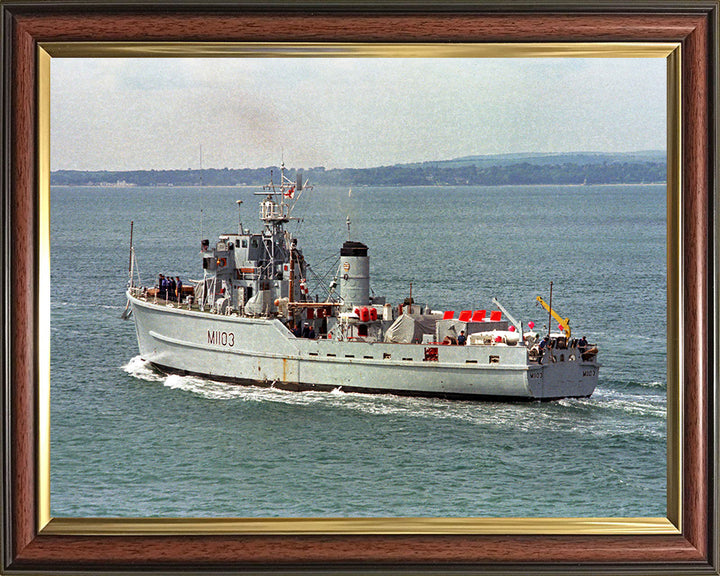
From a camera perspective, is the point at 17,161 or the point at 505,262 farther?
the point at 505,262

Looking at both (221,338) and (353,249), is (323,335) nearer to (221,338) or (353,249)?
(221,338)

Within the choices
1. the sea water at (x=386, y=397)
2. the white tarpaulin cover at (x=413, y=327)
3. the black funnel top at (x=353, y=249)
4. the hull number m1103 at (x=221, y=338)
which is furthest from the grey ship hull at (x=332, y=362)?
the black funnel top at (x=353, y=249)

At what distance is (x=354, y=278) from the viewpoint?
26.4 meters

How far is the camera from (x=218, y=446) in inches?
578

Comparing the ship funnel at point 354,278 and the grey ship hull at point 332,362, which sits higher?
the ship funnel at point 354,278

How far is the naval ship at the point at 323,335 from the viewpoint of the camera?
80.2 ft

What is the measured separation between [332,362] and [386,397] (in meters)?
1.81

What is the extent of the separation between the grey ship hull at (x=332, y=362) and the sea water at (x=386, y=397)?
1.93ft

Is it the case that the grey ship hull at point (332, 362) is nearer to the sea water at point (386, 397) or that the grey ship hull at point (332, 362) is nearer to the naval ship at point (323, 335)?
the naval ship at point (323, 335)

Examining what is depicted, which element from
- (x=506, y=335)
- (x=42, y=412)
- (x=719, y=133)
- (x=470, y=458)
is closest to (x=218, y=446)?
(x=470, y=458)

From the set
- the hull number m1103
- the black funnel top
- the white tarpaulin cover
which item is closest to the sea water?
the black funnel top

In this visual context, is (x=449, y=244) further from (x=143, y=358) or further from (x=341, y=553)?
(x=341, y=553)

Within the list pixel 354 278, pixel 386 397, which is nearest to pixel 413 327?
pixel 386 397

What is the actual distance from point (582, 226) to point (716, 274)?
890cm
